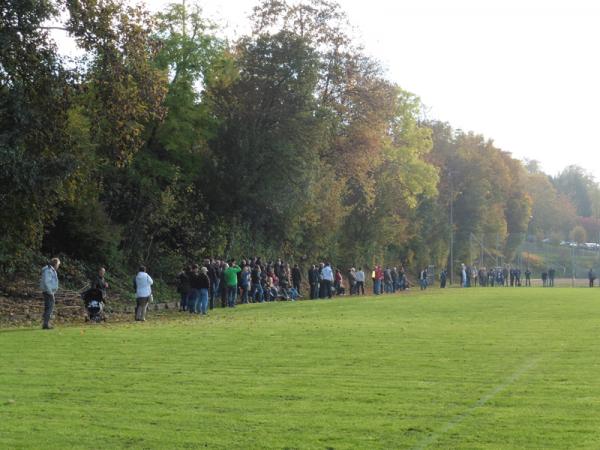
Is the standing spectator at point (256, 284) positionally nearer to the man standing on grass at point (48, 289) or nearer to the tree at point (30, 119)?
the tree at point (30, 119)

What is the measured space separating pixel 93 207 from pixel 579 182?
16880 cm

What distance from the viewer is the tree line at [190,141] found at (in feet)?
84.6

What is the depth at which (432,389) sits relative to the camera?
11352mm

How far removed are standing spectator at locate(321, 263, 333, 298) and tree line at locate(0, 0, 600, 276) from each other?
3.55 metres

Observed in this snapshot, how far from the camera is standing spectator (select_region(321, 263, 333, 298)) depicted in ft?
139

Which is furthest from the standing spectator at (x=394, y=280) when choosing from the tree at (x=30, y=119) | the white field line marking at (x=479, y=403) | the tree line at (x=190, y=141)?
the white field line marking at (x=479, y=403)

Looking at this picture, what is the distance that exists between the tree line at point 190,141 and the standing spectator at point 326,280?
3.55 meters

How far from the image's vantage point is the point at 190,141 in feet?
141

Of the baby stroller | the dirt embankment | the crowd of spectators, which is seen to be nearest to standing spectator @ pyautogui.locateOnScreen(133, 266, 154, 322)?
the dirt embankment

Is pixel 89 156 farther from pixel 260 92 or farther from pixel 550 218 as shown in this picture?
pixel 550 218

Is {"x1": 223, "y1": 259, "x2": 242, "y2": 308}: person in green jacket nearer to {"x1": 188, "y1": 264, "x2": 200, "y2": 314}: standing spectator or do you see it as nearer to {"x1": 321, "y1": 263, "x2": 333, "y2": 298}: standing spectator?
{"x1": 188, "y1": 264, "x2": 200, "y2": 314}: standing spectator

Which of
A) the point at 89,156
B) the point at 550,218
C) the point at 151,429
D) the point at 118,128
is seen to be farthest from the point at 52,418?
the point at 550,218

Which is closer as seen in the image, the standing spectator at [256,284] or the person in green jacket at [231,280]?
the person in green jacket at [231,280]

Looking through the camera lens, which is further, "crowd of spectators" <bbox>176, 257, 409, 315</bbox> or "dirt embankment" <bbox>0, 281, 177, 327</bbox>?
"crowd of spectators" <bbox>176, 257, 409, 315</bbox>
